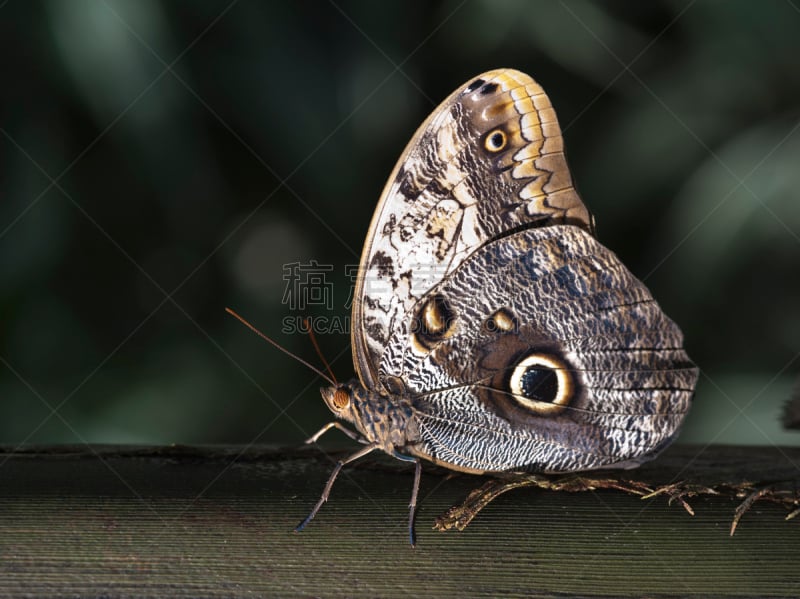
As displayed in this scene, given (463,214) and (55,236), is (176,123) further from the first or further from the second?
(463,214)

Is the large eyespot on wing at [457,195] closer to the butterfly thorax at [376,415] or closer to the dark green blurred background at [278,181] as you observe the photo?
the butterfly thorax at [376,415]

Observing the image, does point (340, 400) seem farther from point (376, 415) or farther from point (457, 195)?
point (457, 195)

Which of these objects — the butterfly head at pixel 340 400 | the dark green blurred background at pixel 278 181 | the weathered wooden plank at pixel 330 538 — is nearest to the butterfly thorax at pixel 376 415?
the butterfly head at pixel 340 400

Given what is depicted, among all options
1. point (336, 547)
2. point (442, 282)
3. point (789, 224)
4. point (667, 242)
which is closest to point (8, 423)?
point (442, 282)

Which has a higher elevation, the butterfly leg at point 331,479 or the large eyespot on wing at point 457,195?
the large eyespot on wing at point 457,195

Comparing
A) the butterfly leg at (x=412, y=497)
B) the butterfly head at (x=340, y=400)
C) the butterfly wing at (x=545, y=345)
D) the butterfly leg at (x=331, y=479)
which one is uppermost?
the butterfly wing at (x=545, y=345)

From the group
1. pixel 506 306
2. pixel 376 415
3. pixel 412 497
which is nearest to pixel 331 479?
pixel 412 497
